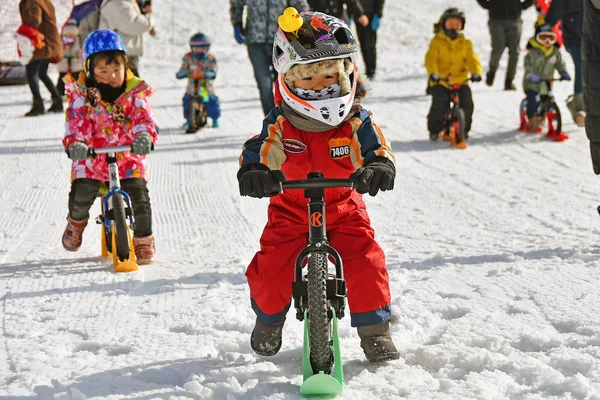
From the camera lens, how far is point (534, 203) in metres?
7.60

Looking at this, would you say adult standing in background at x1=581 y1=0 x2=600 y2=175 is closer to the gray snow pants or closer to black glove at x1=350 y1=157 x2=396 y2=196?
black glove at x1=350 y1=157 x2=396 y2=196

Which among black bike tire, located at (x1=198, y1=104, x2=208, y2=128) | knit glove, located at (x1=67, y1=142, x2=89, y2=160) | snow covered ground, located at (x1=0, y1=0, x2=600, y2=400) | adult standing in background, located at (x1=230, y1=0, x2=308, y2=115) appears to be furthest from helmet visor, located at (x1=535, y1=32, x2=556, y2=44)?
knit glove, located at (x1=67, y1=142, x2=89, y2=160)

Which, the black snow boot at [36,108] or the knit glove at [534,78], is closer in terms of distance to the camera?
the knit glove at [534,78]

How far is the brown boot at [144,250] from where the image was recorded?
6.16 metres

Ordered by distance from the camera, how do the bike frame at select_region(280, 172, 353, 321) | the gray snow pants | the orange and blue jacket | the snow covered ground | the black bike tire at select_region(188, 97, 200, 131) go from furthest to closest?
the gray snow pants, the black bike tire at select_region(188, 97, 200, 131), the orange and blue jacket, the snow covered ground, the bike frame at select_region(280, 172, 353, 321)

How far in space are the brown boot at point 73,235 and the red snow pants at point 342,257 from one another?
A: 2649 mm

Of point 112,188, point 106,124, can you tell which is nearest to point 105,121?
point 106,124

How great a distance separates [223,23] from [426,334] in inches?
838

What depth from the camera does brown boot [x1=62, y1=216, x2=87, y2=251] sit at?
6250 millimetres

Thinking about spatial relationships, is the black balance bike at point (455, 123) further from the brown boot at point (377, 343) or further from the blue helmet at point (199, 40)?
the brown boot at point (377, 343)

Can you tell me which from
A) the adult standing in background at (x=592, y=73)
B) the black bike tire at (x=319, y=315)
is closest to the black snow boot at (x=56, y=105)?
the adult standing in background at (x=592, y=73)

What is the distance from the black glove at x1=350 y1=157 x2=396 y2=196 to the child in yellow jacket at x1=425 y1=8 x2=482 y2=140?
24.6 feet

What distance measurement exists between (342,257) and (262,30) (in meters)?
6.62

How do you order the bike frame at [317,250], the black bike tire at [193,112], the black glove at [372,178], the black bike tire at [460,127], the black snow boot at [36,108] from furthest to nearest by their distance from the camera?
the black snow boot at [36,108]
the black bike tire at [193,112]
the black bike tire at [460,127]
the bike frame at [317,250]
the black glove at [372,178]
